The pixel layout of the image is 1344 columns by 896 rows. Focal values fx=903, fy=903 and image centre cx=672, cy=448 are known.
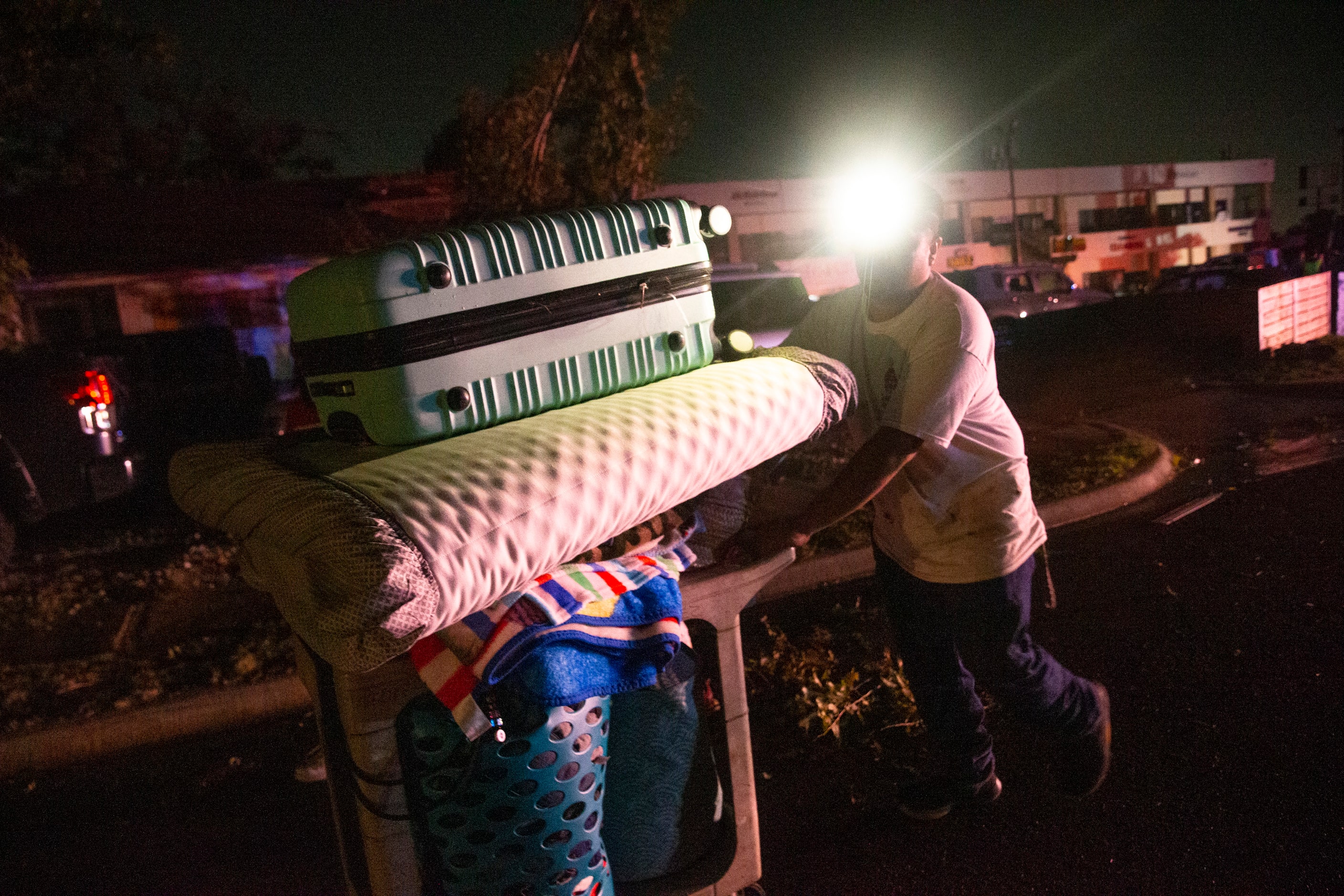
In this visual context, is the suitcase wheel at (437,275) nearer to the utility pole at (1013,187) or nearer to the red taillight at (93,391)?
the red taillight at (93,391)

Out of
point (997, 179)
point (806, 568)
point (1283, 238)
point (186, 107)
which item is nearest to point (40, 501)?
point (806, 568)

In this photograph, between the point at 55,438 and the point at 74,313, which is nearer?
the point at 55,438

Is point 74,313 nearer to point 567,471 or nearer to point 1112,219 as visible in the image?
point 567,471

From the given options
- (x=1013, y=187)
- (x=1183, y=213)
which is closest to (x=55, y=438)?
(x=1013, y=187)

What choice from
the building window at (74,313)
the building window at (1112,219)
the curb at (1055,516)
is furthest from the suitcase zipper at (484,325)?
the building window at (1112,219)

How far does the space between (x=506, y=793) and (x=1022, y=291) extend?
65.0 ft

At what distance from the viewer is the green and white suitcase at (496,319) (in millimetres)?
1646

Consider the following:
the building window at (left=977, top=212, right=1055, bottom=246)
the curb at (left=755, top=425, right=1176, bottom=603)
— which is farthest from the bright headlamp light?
the building window at (left=977, top=212, right=1055, bottom=246)

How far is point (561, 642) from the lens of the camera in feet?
5.12

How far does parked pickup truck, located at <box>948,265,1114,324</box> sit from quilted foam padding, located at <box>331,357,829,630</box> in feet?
54.2

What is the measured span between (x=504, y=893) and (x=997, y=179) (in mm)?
49970

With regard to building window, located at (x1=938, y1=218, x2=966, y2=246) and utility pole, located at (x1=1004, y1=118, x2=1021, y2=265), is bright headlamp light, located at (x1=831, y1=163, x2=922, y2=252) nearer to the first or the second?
utility pole, located at (x1=1004, y1=118, x2=1021, y2=265)

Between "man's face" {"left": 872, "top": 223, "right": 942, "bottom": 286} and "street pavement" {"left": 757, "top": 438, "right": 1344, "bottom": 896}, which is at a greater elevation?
"man's face" {"left": 872, "top": 223, "right": 942, "bottom": 286}

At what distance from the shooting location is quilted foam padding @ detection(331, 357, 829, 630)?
1429 mm
